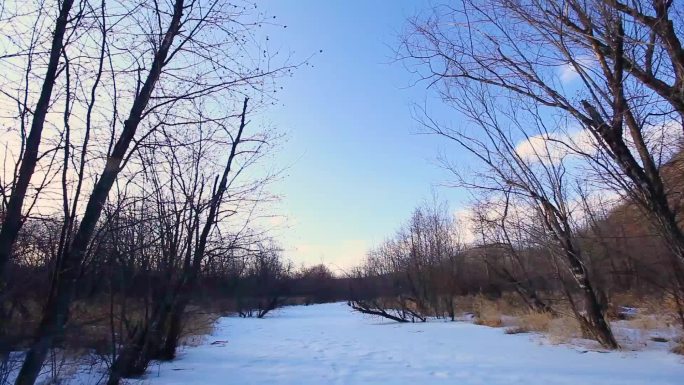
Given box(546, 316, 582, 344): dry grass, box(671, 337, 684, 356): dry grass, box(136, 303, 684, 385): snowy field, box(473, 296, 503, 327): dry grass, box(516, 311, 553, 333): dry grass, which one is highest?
box(473, 296, 503, 327): dry grass

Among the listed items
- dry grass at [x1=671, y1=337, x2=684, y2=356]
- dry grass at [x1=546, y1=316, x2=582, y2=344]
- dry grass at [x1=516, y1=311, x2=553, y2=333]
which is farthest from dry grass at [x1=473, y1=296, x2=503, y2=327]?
dry grass at [x1=671, y1=337, x2=684, y2=356]

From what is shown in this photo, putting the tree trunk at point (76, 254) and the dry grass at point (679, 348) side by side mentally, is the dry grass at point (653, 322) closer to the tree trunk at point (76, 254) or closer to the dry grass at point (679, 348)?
the dry grass at point (679, 348)

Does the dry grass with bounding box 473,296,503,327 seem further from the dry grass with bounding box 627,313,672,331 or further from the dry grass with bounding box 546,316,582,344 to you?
the dry grass with bounding box 627,313,672,331

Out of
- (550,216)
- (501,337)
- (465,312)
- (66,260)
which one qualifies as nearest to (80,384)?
(66,260)

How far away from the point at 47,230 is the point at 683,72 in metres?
5.67

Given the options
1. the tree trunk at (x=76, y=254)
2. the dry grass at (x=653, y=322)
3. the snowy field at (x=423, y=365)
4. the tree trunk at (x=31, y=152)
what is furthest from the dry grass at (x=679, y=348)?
the tree trunk at (x=31, y=152)

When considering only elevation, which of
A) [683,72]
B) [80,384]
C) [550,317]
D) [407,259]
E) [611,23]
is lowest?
[80,384]

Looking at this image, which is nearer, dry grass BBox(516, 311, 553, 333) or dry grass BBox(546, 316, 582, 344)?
dry grass BBox(546, 316, 582, 344)

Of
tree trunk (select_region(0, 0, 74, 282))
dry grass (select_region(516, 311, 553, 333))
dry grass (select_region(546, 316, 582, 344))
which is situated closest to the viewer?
tree trunk (select_region(0, 0, 74, 282))

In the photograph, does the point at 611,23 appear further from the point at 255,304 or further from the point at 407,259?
the point at 255,304

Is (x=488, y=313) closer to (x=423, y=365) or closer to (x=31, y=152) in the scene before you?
(x=423, y=365)

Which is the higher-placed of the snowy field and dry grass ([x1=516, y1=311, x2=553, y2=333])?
dry grass ([x1=516, y1=311, x2=553, y2=333])

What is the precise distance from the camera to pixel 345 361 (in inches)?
375

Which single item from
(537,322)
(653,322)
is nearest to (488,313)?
(537,322)
